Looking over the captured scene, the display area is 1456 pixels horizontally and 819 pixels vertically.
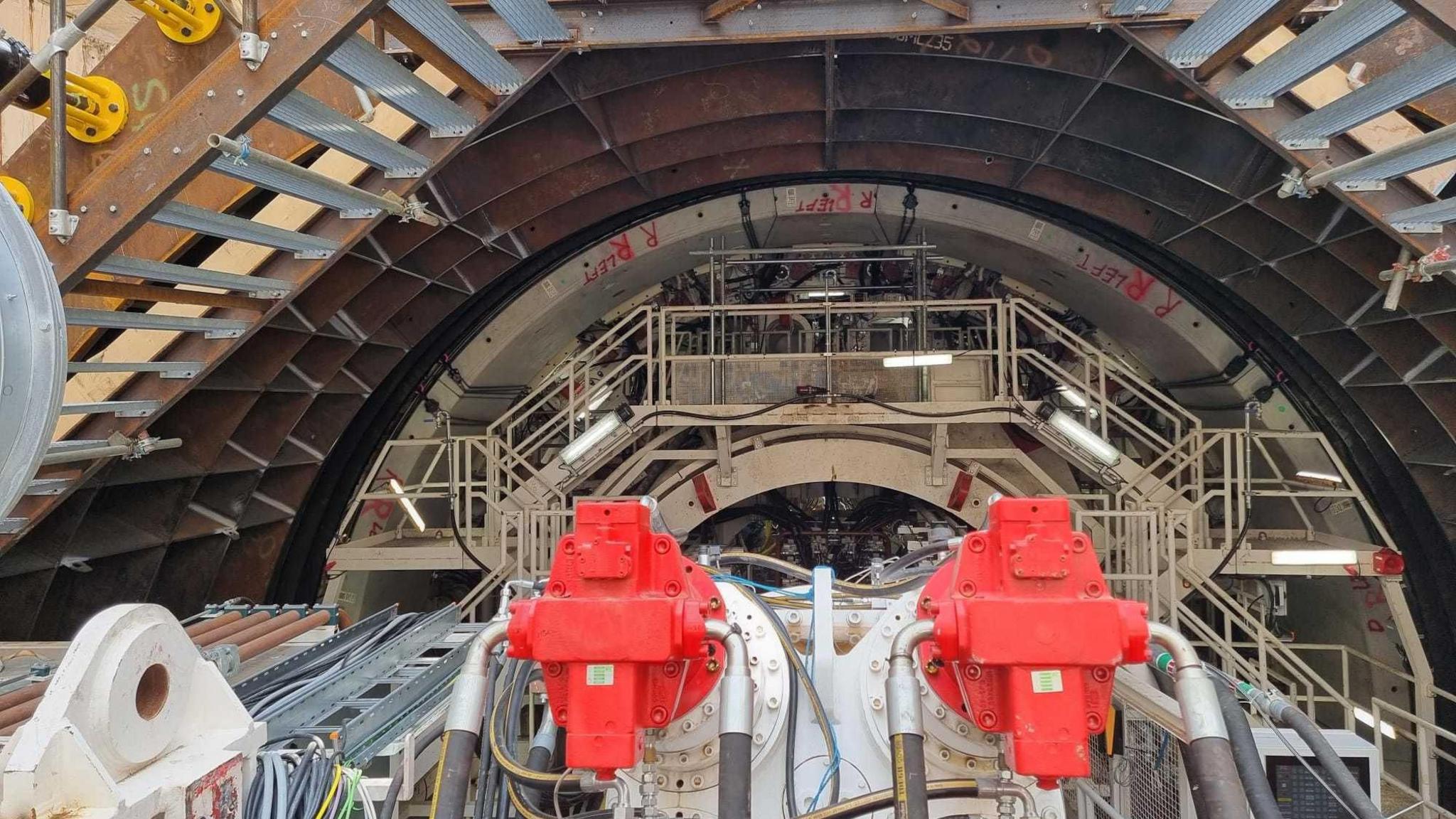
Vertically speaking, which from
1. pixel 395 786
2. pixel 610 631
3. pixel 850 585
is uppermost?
pixel 610 631

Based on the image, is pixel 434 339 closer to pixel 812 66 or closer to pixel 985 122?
pixel 812 66

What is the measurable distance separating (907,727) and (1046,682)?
308mm

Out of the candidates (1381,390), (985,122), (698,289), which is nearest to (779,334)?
(698,289)

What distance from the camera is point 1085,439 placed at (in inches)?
246

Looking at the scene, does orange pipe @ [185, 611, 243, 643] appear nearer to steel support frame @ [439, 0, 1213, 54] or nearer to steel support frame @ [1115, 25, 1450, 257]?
steel support frame @ [439, 0, 1213, 54]

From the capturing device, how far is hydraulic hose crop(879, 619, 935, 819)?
144 centimetres

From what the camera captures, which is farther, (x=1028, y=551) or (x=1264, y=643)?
(x=1264, y=643)

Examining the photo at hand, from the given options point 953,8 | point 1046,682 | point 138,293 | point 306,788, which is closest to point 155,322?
point 138,293

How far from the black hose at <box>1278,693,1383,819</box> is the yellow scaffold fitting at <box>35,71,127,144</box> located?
4581 mm

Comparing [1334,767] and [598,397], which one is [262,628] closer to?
[1334,767]

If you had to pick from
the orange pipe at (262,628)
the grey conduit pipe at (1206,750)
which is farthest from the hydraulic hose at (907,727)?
the orange pipe at (262,628)

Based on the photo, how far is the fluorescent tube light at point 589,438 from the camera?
21.2 feet

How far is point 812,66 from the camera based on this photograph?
4953 mm

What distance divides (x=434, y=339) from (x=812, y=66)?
4.21 metres
